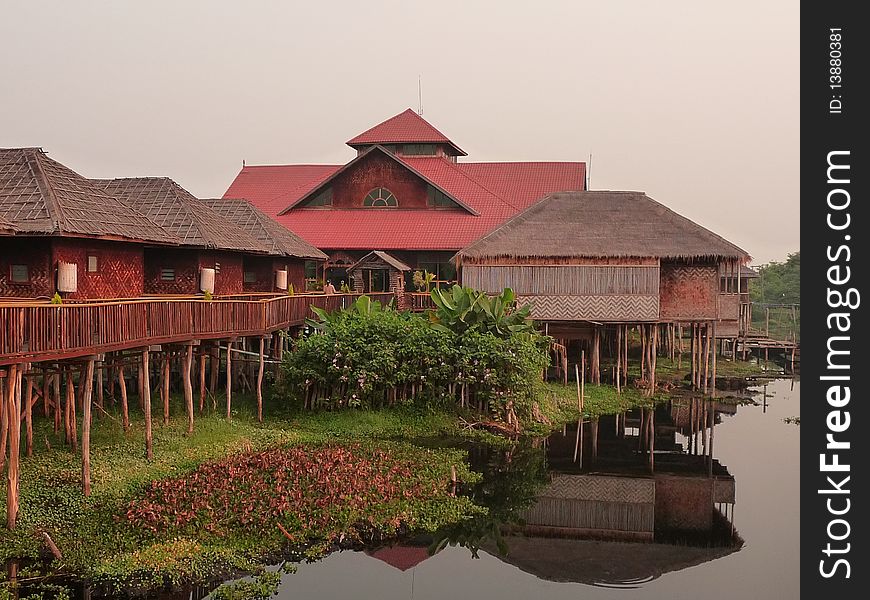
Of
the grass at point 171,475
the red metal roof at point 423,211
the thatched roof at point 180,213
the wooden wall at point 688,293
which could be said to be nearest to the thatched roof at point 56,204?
the thatched roof at point 180,213

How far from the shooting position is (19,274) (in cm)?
A: 1716

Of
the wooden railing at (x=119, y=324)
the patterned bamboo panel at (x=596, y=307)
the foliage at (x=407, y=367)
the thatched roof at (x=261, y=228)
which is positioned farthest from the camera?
the thatched roof at (x=261, y=228)

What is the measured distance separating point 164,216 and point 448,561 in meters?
15.1

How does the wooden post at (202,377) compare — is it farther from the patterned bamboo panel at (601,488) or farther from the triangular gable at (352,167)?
the triangular gable at (352,167)

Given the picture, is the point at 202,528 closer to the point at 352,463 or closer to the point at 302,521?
the point at 302,521

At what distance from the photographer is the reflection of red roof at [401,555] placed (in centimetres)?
1301

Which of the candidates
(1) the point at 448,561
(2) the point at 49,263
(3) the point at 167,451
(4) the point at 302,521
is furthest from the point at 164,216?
(1) the point at 448,561

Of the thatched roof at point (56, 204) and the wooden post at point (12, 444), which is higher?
the thatched roof at point (56, 204)

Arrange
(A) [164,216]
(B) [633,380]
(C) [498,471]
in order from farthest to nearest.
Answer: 1. (B) [633,380]
2. (A) [164,216]
3. (C) [498,471]

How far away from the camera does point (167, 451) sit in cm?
1694

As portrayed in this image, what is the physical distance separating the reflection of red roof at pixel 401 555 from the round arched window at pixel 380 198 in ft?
84.7

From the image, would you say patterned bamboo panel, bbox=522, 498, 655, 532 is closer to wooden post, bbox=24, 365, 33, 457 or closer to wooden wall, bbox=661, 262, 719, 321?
wooden post, bbox=24, 365, 33, 457

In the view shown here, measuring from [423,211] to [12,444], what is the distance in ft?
86.9
